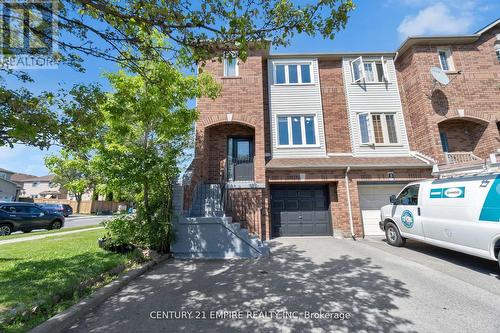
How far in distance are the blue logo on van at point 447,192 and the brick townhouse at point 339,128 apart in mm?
3909

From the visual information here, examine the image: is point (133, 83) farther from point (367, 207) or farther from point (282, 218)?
point (367, 207)

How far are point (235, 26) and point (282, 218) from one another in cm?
929

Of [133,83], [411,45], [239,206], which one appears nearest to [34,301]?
A: [133,83]

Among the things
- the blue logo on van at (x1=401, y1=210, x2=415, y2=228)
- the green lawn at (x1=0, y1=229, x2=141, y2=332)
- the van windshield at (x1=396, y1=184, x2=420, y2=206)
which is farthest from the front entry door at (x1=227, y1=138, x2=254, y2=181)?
the blue logo on van at (x1=401, y1=210, x2=415, y2=228)

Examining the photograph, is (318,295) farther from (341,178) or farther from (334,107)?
(334,107)

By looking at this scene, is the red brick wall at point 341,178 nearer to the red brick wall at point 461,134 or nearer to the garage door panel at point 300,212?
the garage door panel at point 300,212

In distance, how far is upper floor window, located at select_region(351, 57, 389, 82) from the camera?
12.7m

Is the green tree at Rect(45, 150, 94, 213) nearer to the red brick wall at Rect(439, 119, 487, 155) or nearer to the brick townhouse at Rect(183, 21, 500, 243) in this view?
the brick townhouse at Rect(183, 21, 500, 243)

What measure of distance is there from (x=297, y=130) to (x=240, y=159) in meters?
3.48

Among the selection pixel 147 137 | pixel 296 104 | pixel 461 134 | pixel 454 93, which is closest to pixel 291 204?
pixel 296 104

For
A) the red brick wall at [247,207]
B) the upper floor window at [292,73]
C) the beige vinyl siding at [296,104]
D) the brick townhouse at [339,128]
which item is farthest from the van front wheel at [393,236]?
the upper floor window at [292,73]

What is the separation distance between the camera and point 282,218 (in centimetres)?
1112

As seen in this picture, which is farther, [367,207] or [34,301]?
[367,207]

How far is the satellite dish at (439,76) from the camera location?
431 inches
